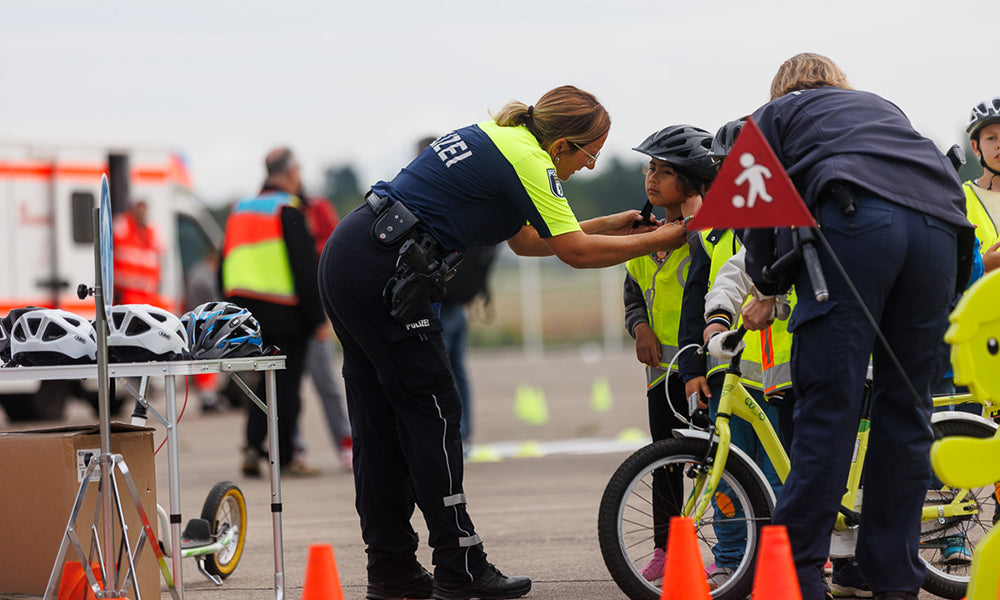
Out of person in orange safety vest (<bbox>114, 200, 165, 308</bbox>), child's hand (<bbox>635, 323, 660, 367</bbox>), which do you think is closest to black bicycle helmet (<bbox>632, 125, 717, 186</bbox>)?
child's hand (<bbox>635, 323, 660, 367</bbox>)

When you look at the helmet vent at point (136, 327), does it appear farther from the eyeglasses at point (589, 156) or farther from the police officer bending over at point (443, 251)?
the eyeglasses at point (589, 156)

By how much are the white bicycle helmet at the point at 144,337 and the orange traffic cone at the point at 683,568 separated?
1.96 metres

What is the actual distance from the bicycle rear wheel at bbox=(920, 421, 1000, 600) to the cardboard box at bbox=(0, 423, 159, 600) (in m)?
2.98

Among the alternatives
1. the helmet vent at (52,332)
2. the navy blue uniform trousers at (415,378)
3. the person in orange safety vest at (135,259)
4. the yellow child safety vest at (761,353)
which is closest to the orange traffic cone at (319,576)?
the navy blue uniform trousers at (415,378)

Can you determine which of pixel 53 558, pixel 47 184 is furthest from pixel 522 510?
pixel 47 184

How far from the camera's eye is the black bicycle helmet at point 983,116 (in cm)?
575

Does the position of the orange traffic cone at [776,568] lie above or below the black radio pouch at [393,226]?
below

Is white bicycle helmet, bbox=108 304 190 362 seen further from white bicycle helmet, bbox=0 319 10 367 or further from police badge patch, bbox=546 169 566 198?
police badge patch, bbox=546 169 566 198

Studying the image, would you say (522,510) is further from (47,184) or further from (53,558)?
(47,184)

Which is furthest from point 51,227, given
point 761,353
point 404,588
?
point 761,353

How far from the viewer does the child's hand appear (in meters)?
5.44

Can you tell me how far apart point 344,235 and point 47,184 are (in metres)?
11.0

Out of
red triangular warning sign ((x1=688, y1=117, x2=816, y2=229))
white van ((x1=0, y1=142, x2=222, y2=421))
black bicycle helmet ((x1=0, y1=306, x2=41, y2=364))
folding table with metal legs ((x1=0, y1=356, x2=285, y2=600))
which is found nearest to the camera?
red triangular warning sign ((x1=688, y1=117, x2=816, y2=229))

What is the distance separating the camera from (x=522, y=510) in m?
7.82
